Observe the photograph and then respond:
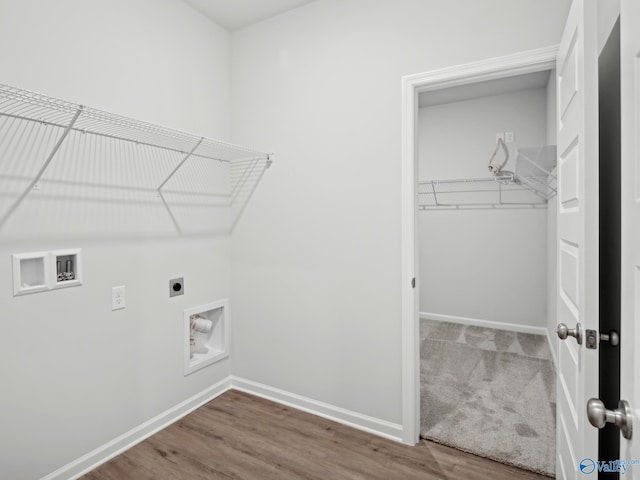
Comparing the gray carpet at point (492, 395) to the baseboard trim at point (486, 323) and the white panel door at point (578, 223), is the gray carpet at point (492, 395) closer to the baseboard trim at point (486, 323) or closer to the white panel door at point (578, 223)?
the baseboard trim at point (486, 323)

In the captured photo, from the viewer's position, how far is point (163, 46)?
2139 mm

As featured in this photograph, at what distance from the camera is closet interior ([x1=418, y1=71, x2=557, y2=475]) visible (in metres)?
2.81

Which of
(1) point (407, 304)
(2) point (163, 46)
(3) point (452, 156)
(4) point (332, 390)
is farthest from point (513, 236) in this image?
(2) point (163, 46)

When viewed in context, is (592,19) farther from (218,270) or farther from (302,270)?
(218,270)

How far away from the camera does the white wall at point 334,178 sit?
1.94 m

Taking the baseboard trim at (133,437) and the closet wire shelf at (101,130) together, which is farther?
the baseboard trim at (133,437)

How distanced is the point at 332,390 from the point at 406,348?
58 cm

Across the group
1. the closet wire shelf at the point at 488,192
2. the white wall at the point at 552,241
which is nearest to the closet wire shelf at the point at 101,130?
the closet wire shelf at the point at 488,192

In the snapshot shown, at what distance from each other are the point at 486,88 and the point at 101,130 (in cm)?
347

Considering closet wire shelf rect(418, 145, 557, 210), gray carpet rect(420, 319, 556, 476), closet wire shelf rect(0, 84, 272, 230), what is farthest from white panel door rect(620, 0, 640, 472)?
closet wire shelf rect(418, 145, 557, 210)

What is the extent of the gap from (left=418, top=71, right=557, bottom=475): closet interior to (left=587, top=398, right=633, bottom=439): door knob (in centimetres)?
180

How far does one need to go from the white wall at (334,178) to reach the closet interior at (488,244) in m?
0.76

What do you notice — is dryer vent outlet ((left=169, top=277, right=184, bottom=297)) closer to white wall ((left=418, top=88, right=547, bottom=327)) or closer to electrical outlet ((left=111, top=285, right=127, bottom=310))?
electrical outlet ((left=111, top=285, right=127, bottom=310))

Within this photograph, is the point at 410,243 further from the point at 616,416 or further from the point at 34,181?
the point at 34,181
